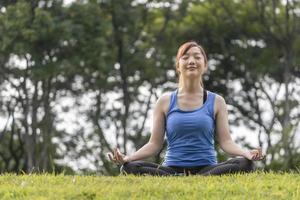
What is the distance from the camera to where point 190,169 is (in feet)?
24.0

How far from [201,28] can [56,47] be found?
576cm

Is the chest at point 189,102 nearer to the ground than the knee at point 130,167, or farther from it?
farther from it

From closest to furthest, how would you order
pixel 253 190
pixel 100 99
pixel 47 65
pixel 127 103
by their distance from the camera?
pixel 253 190 < pixel 47 65 < pixel 127 103 < pixel 100 99

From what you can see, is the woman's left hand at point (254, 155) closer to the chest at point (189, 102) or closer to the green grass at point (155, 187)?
the green grass at point (155, 187)

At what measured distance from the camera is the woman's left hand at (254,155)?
21.8 ft

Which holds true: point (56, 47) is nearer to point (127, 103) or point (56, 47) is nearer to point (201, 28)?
point (127, 103)

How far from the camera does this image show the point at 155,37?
25297 millimetres

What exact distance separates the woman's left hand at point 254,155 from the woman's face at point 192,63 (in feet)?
3.29

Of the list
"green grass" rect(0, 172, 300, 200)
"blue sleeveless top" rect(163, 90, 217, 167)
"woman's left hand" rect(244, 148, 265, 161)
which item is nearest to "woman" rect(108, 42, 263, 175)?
"blue sleeveless top" rect(163, 90, 217, 167)

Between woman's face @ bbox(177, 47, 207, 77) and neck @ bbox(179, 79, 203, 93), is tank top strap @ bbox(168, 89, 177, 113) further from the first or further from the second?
woman's face @ bbox(177, 47, 207, 77)

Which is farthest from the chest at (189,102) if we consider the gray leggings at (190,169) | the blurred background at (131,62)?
the blurred background at (131,62)

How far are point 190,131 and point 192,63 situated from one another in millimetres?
672

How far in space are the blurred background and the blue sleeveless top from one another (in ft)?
47.1

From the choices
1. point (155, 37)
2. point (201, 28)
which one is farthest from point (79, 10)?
point (201, 28)
